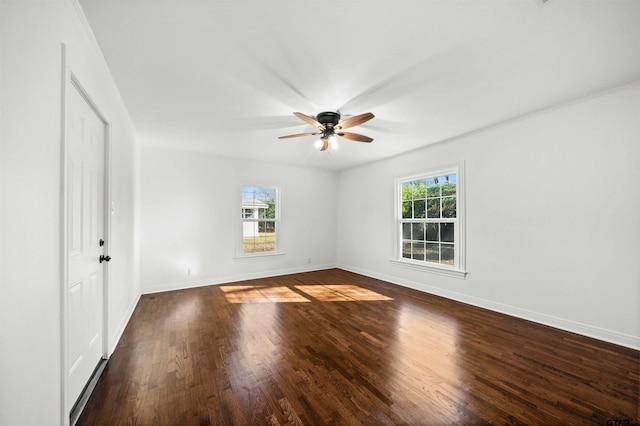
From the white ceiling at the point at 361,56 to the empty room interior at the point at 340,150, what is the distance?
0.02 metres

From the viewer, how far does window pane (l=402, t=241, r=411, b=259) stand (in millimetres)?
4836

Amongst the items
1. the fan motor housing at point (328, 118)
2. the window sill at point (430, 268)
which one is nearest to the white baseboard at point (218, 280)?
the window sill at point (430, 268)

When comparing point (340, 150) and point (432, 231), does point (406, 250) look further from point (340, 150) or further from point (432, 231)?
point (340, 150)

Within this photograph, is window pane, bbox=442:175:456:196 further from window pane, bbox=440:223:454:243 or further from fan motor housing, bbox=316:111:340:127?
fan motor housing, bbox=316:111:340:127

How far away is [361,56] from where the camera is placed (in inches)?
79.9

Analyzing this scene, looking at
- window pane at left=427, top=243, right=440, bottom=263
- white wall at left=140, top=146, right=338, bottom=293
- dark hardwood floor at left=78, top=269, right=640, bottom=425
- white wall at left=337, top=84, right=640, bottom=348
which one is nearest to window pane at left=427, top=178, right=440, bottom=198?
white wall at left=337, top=84, right=640, bottom=348

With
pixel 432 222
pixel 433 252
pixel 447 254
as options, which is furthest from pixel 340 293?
pixel 432 222

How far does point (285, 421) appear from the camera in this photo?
1562 millimetres

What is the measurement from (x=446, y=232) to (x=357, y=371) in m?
2.93

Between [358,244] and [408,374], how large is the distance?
3892 millimetres

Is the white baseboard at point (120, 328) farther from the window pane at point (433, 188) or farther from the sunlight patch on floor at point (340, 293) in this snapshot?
the window pane at point (433, 188)

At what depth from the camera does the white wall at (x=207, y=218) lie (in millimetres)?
4363

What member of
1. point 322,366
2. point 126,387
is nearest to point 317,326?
point 322,366

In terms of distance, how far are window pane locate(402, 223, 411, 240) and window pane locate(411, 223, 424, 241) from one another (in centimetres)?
10
